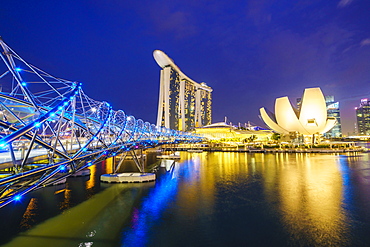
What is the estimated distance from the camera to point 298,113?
54.5 m

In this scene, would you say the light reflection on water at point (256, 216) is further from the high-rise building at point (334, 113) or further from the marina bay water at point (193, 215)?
the high-rise building at point (334, 113)

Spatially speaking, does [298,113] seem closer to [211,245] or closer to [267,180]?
[267,180]

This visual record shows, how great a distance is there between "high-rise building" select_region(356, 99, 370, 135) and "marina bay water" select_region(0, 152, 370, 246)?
164 metres

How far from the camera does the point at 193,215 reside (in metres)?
10.3

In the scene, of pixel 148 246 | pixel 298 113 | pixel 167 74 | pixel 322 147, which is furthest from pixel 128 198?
pixel 167 74

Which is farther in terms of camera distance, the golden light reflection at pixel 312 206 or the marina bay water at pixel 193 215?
the golden light reflection at pixel 312 206

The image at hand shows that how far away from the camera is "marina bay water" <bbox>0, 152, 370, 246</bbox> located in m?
7.97

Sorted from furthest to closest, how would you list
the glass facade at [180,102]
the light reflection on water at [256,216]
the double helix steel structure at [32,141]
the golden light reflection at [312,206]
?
the glass facade at [180,102], the golden light reflection at [312,206], the light reflection on water at [256,216], the double helix steel structure at [32,141]

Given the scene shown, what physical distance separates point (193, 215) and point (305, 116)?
164ft

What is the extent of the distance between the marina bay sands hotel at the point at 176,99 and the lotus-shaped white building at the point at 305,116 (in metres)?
45.1

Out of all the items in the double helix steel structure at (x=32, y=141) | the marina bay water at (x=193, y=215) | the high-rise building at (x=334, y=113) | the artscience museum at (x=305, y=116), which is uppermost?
the high-rise building at (x=334, y=113)

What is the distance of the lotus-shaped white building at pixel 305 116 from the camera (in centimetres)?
4922

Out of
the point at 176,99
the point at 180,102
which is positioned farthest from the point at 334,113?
the point at 176,99

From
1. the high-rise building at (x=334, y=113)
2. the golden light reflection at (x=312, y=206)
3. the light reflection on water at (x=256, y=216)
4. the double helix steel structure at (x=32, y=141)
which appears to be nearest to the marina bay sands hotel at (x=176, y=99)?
the golden light reflection at (x=312, y=206)
